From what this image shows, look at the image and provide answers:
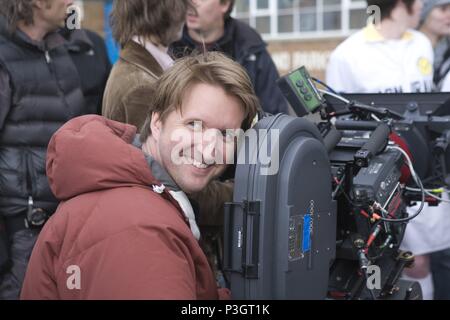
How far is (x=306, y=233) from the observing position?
164 cm

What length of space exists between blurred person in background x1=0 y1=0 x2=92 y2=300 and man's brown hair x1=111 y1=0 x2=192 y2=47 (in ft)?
1.12

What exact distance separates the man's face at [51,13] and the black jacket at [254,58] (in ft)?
2.66

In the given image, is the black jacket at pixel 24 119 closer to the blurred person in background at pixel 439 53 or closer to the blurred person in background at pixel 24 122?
the blurred person in background at pixel 24 122

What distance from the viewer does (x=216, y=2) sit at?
3.14 m

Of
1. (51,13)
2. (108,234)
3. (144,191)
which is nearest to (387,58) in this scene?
(51,13)

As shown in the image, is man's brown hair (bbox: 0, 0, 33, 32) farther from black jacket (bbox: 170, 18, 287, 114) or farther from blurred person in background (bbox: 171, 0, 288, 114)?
black jacket (bbox: 170, 18, 287, 114)

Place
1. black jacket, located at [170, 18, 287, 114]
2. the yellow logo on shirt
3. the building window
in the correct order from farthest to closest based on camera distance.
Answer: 1. the building window
2. the yellow logo on shirt
3. black jacket, located at [170, 18, 287, 114]

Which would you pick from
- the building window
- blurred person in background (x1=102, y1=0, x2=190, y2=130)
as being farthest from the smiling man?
the building window

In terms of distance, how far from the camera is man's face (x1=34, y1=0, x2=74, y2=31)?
2613mm

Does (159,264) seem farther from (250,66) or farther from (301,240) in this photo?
(250,66)

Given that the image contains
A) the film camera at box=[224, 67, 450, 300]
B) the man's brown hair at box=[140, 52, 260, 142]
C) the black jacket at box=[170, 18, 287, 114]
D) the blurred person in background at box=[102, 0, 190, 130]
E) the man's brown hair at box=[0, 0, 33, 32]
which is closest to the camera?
the film camera at box=[224, 67, 450, 300]
